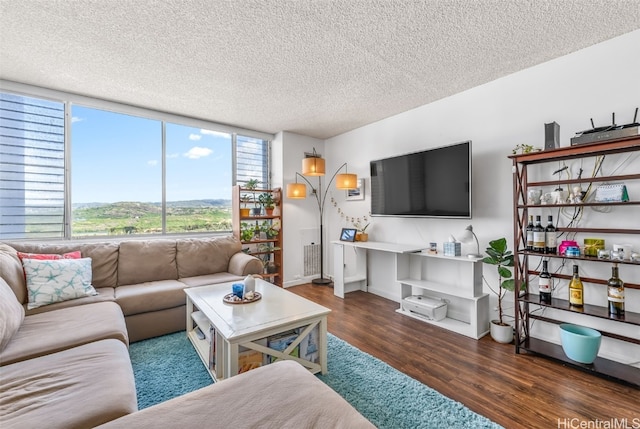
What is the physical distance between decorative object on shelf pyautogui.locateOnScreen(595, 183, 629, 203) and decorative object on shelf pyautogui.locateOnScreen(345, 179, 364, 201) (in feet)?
8.36

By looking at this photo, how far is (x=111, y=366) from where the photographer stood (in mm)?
1347

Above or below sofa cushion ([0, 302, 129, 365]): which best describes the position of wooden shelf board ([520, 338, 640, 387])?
below

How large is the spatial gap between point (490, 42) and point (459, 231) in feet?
5.90

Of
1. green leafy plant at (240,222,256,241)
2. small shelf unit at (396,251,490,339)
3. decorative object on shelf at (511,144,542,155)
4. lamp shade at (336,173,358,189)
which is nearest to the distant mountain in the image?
green leafy plant at (240,222,256,241)

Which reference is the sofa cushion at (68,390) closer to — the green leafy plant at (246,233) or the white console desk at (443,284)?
the green leafy plant at (246,233)

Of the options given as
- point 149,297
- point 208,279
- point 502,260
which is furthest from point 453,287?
point 149,297

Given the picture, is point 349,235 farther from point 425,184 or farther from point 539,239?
point 539,239

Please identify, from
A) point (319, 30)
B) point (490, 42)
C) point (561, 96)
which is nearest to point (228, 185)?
point (319, 30)

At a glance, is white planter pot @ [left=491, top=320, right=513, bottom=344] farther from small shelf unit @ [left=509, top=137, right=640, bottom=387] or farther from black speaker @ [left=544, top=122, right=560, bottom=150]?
black speaker @ [left=544, top=122, right=560, bottom=150]

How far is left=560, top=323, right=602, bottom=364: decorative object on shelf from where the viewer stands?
1.93m

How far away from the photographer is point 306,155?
471cm

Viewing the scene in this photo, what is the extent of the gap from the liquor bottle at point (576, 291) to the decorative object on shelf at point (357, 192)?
2.57 m

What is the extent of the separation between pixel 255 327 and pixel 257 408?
798 mm

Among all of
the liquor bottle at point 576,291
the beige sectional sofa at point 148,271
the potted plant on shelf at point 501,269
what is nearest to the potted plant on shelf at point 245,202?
the beige sectional sofa at point 148,271
